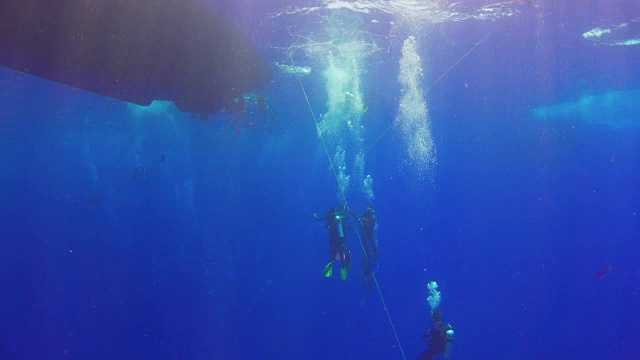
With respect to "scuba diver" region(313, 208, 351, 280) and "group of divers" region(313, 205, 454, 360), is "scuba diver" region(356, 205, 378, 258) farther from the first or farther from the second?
"scuba diver" region(313, 208, 351, 280)

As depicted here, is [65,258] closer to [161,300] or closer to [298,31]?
[161,300]

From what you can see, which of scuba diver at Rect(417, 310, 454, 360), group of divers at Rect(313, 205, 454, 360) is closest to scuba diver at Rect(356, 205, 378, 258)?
group of divers at Rect(313, 205, 454, 360)

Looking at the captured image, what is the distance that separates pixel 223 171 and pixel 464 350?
33.2 m

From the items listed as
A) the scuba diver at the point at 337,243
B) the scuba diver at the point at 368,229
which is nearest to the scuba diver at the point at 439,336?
the scuba diver at the point at 337,243

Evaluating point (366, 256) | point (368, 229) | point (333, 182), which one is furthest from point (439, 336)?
point (333, 182)

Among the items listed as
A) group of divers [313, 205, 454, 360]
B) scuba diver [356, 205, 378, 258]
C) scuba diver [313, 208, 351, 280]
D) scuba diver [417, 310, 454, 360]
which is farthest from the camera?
scuba diver [356, 205, 378, 258]

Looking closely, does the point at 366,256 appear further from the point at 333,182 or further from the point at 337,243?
the point at 333,182

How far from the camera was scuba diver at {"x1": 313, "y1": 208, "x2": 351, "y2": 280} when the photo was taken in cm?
954

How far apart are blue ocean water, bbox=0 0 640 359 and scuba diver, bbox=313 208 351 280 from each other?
44.6 inches

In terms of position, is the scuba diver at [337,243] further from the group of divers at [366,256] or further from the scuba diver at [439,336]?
the scuba diver at [439,336]

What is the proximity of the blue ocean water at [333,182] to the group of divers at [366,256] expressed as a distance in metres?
0.59

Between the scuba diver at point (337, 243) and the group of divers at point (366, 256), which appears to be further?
the scuba diver at point (337, 243)

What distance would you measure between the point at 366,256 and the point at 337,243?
1979mm

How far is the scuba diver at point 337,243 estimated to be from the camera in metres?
9.54
